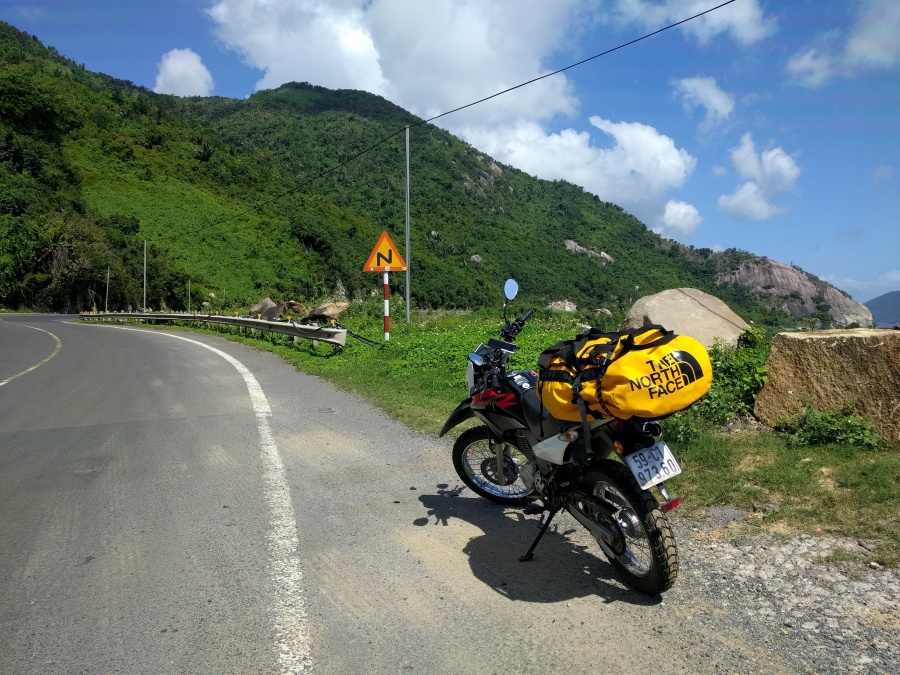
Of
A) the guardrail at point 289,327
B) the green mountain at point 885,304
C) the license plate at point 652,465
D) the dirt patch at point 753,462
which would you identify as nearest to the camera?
the license plate at point 652,465

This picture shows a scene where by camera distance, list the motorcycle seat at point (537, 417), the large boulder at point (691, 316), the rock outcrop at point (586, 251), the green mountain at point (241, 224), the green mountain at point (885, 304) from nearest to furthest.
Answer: the motorcycle seat at point (537, 417) → the large boulder at point (691, 316) → the green mountain at point (885, 304) → the green mountain at point (241, 224) → the rock outcrop at point (586, 251)

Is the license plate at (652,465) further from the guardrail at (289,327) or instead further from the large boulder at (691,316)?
the guardrail at (289,327)

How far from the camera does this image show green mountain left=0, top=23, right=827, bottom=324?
53156 millimetres

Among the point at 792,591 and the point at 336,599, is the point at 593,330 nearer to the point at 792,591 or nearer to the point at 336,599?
the point at 792,591

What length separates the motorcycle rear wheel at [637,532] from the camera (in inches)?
115

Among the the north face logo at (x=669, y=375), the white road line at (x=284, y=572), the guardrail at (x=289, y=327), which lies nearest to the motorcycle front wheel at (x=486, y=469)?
the white road line at (x=284, y=572)

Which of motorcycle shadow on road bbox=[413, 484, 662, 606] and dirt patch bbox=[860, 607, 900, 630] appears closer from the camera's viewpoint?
dirt patch bbox=[860, 607, 900, 630]

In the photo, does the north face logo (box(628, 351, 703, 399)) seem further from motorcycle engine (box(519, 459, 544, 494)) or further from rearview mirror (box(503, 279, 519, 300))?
rearview mirror (box(503, 279, 519, 300))

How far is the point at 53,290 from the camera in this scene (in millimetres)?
52031

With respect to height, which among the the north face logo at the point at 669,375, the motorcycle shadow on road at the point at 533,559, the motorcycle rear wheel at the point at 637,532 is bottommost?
the motorcycle shadow on road at the point at 533,559

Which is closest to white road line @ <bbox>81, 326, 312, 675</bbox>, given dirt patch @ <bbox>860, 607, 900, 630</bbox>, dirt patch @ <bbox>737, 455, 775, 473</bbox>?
dirt patch @ <bbox>860, 607, 900, 630</bbox>

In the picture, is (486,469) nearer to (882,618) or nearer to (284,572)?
(284,572)

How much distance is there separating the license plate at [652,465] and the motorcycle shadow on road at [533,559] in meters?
0.64

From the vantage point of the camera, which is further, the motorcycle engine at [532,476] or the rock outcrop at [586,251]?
the rock outcrop at [586,251]
